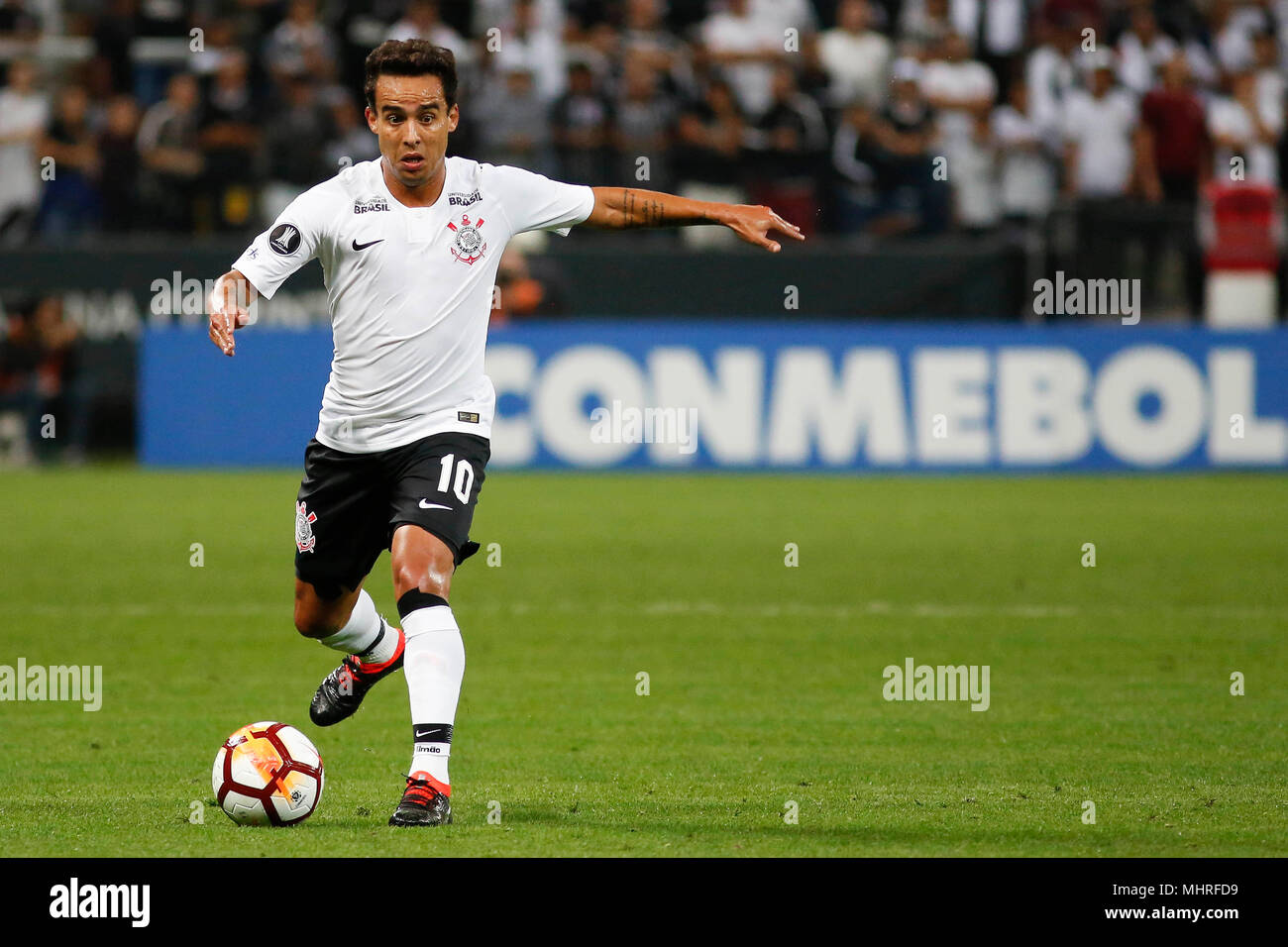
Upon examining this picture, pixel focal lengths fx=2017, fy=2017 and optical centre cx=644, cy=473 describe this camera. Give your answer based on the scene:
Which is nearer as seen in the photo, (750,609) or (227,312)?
(227,312)

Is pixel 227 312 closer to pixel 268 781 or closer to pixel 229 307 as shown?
pixel 229 307

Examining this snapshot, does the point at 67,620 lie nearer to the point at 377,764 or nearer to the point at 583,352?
the point at 377,764

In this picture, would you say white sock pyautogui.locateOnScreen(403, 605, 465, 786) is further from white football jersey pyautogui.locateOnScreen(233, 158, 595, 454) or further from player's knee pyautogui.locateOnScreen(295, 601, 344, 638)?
player's knee pyautogui.locateOnScreen(295, 601, 344, 638)

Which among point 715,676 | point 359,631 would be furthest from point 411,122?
point 715,676

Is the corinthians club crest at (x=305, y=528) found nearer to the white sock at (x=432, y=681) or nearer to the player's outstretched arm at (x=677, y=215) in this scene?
the white sock at (x=432, y=681)

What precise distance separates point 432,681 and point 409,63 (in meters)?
1.90

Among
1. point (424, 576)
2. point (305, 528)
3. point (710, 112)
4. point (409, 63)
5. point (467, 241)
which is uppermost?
point (710, 112)

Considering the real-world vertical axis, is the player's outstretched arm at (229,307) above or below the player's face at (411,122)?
below

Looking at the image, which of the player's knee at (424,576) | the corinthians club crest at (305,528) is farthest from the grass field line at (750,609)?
the player's knee at (424,576)

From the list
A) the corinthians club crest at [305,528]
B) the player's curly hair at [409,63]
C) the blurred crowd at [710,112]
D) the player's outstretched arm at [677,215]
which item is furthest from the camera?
the blurred crowd at [710,112]

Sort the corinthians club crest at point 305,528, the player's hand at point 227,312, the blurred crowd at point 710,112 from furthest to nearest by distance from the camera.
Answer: the blurred crowd at point 710,112 < the corinthians club crest at point 305,528 < the player's hand at point 227,312

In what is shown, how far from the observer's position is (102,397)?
1936 centimetres

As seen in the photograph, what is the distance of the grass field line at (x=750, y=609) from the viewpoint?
10773mm

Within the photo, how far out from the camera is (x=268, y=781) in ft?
19.3
